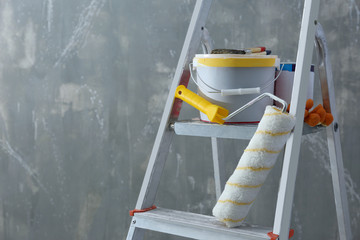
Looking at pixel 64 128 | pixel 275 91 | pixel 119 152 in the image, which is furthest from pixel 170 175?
pixel 275 91

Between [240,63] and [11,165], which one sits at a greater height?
[240,63]

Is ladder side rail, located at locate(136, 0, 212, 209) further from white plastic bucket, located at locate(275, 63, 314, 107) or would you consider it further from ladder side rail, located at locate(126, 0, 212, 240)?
white plastic bucket, located at locate(275, 63, 314, 107)

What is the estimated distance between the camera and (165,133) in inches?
47.2

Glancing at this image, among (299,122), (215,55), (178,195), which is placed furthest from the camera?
(178,195)

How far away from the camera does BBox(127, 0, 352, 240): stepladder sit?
100 cm

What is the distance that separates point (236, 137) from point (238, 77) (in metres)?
0.15

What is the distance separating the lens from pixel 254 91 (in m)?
1.10

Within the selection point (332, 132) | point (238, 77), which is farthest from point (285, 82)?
point (332, 132)

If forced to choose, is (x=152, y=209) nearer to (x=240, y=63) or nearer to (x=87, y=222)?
(x=240, y=63)

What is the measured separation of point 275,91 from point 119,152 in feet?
3.75

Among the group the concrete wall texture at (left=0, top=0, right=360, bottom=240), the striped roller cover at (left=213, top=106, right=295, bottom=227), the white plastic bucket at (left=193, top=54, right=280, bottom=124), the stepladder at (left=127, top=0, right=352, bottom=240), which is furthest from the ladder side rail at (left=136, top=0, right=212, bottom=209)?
the concrete wall texture at (left=0, top=0, right=360, bottom=240)

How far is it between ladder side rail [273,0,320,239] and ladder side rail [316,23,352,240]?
214 millimetres

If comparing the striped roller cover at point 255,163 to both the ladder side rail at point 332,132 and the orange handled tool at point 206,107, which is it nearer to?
the orange handled tool at point 206,107

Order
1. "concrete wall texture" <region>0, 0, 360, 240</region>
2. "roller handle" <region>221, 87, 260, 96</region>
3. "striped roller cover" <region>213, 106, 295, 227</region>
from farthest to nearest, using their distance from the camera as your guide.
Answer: "concrete wall texture" <region>0, 0, 360, 240</region> < "roller handle" <region>221, 87, 260, 96</region> < "striped roller cover" <region>213, 106, 295, 227</region>
